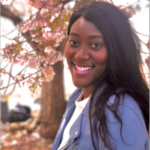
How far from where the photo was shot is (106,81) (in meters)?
1.74

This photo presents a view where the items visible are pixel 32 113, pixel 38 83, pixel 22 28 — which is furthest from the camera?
pixel 32 113

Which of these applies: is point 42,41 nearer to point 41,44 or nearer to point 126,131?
point 41,44

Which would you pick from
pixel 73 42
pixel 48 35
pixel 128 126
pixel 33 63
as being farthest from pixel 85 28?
pixel 33 63

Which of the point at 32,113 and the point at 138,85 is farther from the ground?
the point at 138,85

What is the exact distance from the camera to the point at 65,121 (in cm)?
220

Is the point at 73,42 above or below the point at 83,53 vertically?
above

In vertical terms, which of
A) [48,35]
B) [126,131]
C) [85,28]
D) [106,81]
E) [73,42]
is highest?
[48,35]

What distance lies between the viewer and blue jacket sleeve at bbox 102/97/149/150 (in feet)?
4.55

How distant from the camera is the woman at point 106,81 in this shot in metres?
1.42

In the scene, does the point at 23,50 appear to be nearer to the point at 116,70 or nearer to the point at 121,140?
the point at 116,70

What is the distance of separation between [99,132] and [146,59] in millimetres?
1778

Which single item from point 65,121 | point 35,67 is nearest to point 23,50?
point 35,67

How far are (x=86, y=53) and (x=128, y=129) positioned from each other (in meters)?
0.72

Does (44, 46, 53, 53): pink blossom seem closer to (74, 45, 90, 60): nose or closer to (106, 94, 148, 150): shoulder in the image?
(74, 45, 90, 60): nose
